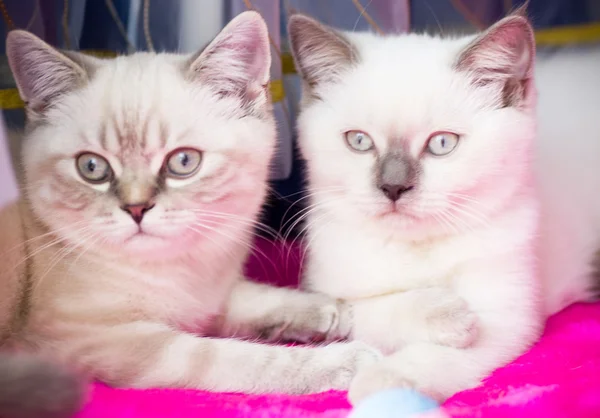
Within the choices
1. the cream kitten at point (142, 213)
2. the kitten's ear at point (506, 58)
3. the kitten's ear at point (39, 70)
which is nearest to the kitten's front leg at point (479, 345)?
the cream kitten at point (142, 213)

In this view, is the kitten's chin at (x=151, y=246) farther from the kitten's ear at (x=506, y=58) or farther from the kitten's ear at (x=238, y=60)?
the kitten's ear at (x=506, y=58)

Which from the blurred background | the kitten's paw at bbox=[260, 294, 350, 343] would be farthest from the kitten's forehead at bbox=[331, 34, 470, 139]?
the kitten's paw at bbox=[260, 294, 350, 343]

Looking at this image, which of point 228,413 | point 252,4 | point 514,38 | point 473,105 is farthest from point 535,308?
point 252,4

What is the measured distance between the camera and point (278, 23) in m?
1.42

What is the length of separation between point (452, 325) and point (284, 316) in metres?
0.38

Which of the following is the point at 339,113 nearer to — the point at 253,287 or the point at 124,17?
the point at 253,287

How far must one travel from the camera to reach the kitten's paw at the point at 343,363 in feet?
3.50

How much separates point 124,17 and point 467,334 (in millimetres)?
1008

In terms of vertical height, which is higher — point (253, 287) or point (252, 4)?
point (252, 4)

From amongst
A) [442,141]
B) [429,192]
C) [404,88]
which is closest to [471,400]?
[429,192]

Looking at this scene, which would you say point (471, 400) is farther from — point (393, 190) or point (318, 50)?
point (318, 50)

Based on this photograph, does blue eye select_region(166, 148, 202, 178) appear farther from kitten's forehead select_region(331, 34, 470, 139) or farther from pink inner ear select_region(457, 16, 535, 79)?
pink inner ear select_region(457, 16, 535, 79)

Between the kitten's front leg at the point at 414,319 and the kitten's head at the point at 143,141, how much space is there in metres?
0.34

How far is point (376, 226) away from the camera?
1.21 metres
